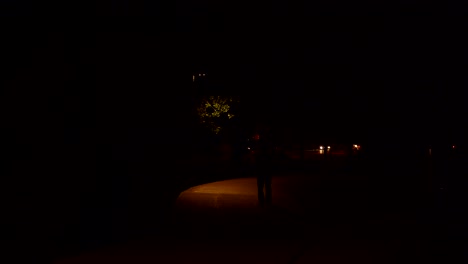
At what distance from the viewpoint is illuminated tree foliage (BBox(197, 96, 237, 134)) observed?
35.4 m

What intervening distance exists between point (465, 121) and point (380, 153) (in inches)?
317

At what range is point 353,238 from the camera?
10.9 metres

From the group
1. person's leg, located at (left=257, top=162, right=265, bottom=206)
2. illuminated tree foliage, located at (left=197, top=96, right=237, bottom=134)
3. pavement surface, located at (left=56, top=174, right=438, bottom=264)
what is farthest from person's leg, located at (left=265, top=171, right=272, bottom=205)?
illuminated tree foliage, located at (left=197, top=96, right=237, bottom=134)

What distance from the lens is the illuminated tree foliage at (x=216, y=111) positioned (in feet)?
116

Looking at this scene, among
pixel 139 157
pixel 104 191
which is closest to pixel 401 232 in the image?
pixel 104 191

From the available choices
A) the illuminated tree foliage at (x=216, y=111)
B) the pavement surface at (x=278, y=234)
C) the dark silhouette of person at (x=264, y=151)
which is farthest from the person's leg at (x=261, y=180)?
the illuminated tree foliage at (x=216, y=111)

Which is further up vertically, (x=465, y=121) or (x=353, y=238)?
(x=465, y=121)

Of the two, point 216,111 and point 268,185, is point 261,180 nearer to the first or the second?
point 268,185

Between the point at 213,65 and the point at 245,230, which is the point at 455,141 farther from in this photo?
the point at 245,230

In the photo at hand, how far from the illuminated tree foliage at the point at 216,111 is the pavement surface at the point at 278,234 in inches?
694

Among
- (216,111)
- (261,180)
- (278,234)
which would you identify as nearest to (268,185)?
(261,180)

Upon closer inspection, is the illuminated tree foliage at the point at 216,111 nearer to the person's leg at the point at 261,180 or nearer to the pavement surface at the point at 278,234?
the pavement surface at the point at 278,234

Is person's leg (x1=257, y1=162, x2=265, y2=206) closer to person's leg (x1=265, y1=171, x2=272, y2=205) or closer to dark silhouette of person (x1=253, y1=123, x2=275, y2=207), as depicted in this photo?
dark silhouette of person (x1=253, y1=123, x2=275, y2=207)

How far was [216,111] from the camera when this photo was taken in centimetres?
3541
